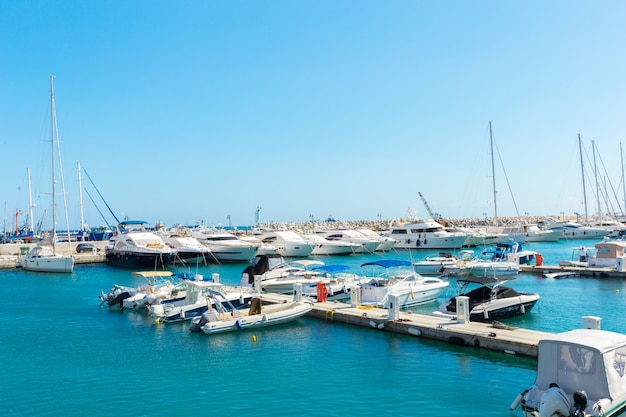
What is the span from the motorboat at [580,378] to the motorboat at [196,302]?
1584cm

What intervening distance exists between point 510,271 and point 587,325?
2686 cm

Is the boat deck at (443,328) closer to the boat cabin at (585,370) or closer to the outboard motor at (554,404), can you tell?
the boat cabin at (585,370)

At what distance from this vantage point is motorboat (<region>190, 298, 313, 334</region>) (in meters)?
23.0

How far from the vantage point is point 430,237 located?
7669cm

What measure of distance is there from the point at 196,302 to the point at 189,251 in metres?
33.0

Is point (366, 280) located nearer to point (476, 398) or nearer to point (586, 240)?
point (476, 398)

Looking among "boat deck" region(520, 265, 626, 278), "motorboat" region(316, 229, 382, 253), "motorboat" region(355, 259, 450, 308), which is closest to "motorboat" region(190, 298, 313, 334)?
"motorboat" region(355, 259, 450, 308)

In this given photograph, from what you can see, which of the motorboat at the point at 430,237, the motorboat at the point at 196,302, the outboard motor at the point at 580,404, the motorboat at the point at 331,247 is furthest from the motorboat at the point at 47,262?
the outboard motor at the point at 580,404

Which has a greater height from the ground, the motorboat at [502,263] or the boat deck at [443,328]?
the motorboat at [502,263]

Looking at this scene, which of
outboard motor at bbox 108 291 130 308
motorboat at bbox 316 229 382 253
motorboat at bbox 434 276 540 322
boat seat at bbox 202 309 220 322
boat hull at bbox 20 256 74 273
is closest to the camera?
boat seat at bbox 202 309 220 322

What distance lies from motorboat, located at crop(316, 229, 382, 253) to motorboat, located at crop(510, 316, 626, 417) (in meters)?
61.8

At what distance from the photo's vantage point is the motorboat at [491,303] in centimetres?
2408

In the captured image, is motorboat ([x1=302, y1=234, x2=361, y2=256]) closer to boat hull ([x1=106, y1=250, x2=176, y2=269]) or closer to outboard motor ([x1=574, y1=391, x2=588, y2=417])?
boat hull ([x1=106, y1=250, x2=176, y2=269])

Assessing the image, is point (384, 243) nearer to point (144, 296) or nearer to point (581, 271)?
point (581, 271)
